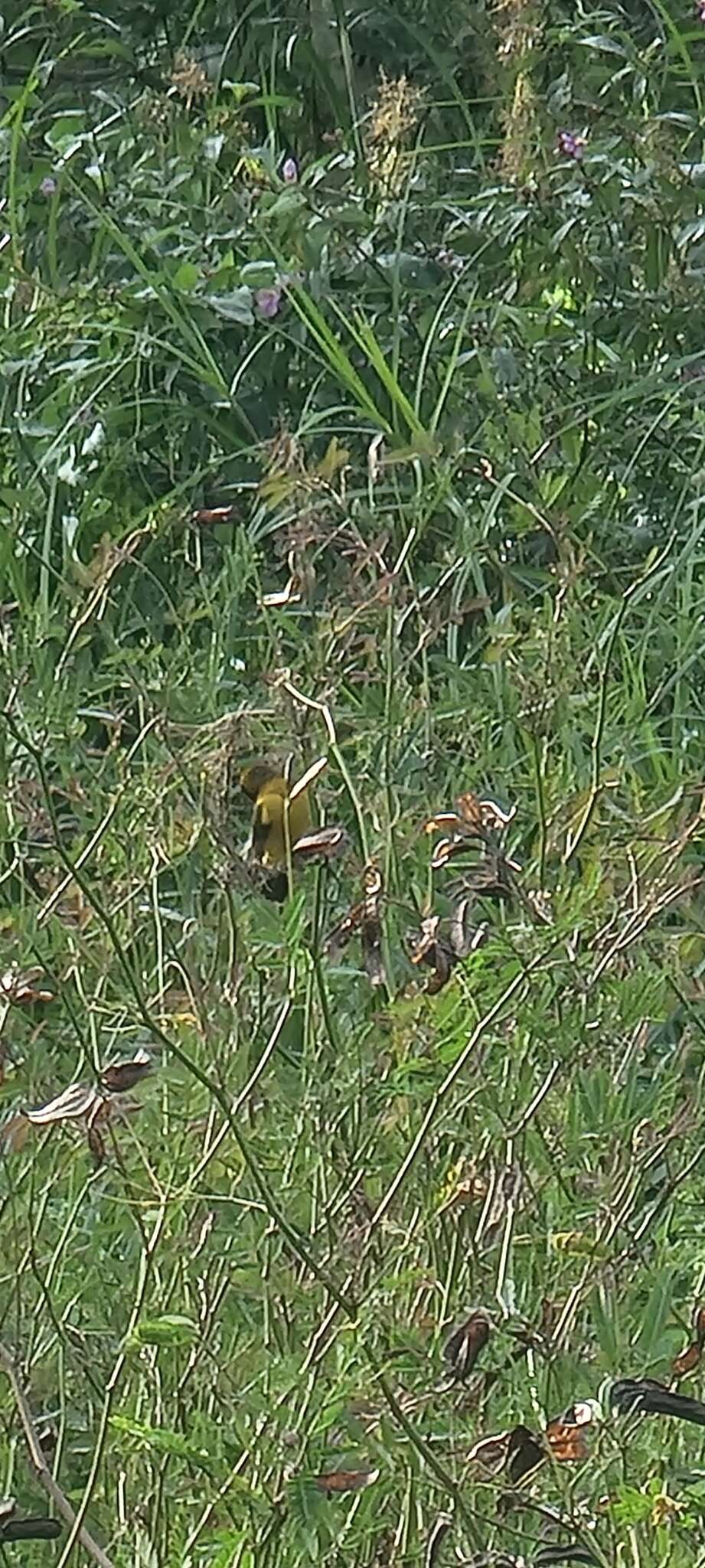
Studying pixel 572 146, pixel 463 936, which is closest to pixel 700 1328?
pixel 463 936

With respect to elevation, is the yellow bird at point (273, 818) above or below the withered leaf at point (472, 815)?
below

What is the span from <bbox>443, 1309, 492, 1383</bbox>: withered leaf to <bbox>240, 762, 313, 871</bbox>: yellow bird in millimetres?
239

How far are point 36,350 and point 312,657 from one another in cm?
156

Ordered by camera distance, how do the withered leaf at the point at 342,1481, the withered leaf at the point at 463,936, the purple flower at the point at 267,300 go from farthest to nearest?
1. the purple flower at the point at 267,300
2. the withered leaf at the point at 463,936
3. the withered leaf at the point at 342,1481

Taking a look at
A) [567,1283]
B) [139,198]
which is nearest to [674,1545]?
[567,1283]

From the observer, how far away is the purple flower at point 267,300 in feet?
9.43

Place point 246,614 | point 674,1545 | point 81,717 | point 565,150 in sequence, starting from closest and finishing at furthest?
point 674,1545, point 81,717, point 246,614, point 565,150

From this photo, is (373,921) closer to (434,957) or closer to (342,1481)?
(434,957)

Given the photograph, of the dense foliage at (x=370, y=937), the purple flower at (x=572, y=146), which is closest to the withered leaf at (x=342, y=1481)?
the dense foliage at (x=370, y=937)

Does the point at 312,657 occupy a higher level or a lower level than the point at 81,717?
higher

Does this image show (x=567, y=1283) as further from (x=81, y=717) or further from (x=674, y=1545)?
(x=81, y=717)

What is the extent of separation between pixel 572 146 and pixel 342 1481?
2.15 m

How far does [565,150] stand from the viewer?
2.98 metres

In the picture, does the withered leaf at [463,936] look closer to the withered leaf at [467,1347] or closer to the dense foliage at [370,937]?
the dense foliage at [370,937]
